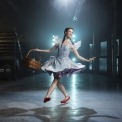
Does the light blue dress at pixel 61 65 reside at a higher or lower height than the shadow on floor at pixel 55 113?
higher

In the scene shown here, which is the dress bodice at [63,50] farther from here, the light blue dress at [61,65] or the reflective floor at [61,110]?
the reflective floor at [61,110]

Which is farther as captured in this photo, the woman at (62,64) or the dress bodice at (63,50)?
the dress bodice at (63,50)

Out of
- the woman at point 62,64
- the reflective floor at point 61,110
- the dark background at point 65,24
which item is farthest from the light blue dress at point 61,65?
the dark background at point 65,24

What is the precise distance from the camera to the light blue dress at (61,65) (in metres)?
9.62

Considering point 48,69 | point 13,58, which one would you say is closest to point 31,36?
point 13,58

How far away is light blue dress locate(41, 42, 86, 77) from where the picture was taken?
962 centimetres

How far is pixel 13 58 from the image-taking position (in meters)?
20.7

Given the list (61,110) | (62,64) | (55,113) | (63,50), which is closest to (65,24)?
(63,50)

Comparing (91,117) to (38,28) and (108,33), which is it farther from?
(38,28)

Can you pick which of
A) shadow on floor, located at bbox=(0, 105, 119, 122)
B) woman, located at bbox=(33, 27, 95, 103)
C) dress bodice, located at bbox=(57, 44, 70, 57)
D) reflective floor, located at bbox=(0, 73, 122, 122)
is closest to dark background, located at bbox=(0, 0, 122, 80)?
reflective floor, located at bbox=(0, 73, 122, 122)

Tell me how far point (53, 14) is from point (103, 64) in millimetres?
8037

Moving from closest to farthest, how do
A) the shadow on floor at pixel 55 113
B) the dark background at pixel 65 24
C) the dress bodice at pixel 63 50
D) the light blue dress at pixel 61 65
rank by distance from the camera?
1. the shadow on floor at pixel 55 113
2. the light blue dress at pixel 61 65
3. the dress bodice at pixel 63 50
4. the dark background at pixel 65 24

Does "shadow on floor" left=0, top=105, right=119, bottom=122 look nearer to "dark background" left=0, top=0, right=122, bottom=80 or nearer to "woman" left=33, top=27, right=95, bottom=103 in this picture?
"woman" left=33, top=27, right=95, bottom=103

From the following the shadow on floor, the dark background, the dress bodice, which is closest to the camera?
the shadow on floor
